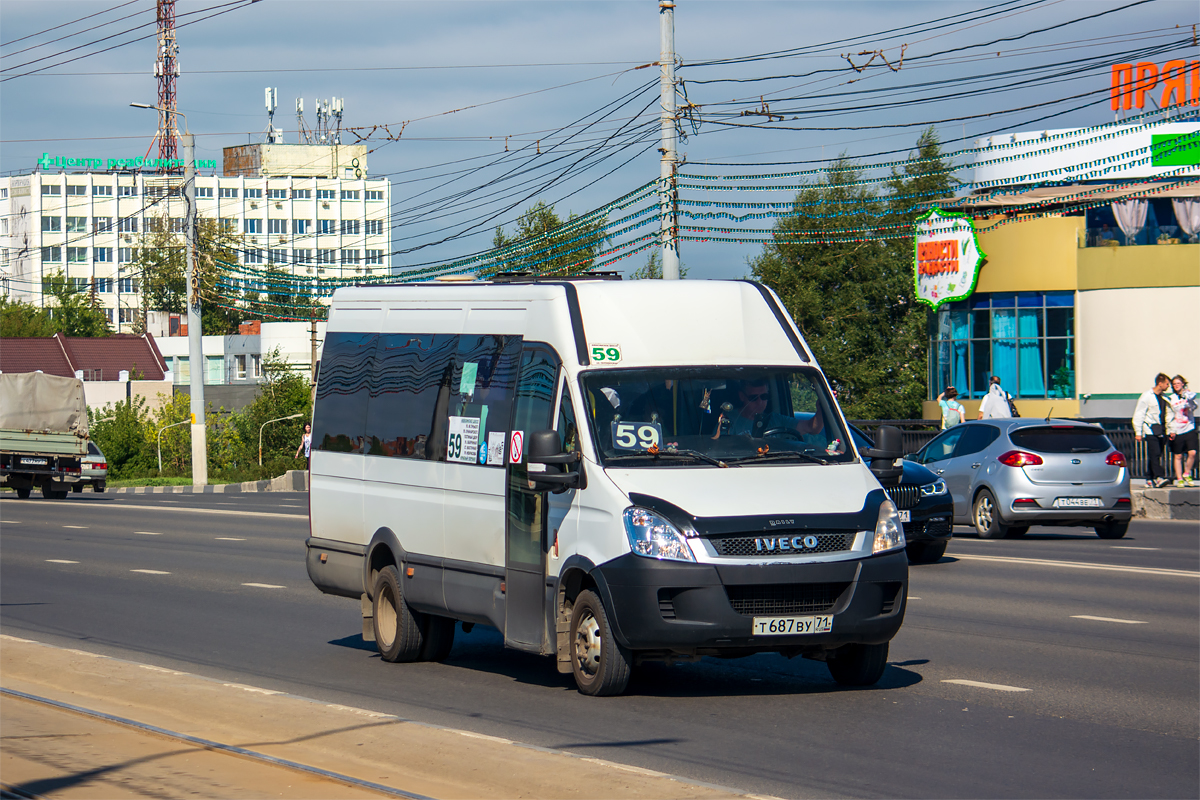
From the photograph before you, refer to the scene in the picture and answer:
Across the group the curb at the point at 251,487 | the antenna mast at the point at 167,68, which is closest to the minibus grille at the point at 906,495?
the curb at the point at 251,487

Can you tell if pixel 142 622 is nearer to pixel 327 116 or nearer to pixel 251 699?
pixel 251 699

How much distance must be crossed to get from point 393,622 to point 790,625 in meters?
3.39

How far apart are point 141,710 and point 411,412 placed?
287 cm

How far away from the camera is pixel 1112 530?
68.3 feet

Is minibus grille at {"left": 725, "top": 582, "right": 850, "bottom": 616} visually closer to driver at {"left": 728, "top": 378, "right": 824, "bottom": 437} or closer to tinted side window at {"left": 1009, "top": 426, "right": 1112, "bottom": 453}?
driver at {"left": 728, "top": 378, "right": 824, "bottom": 437}

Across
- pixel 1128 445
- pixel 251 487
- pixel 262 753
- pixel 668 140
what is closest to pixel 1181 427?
pixel 1128 445

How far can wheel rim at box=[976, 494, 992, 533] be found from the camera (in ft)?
68.3

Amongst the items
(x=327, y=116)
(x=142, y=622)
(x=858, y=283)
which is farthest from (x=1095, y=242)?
(x=327, y=116)

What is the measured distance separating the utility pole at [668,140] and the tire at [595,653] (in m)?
21.5

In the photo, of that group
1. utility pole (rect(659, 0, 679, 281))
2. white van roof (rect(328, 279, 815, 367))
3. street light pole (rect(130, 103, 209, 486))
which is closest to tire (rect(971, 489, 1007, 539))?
utility pole (rect(659, 0, 679, 281))

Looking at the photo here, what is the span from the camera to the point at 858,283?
79.4 meters

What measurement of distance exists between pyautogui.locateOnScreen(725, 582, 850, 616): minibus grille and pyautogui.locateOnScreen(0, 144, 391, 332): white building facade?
164 m

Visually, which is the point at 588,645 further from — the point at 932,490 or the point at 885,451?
the point at 932,490

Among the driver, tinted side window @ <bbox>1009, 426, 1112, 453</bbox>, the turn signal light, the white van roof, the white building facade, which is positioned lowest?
the turn signal light
